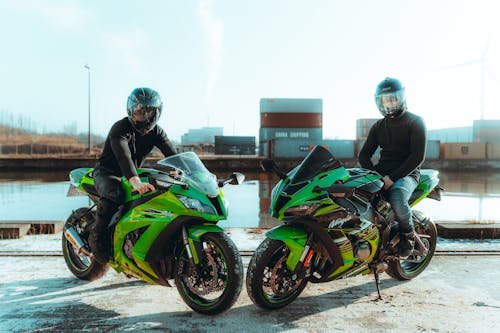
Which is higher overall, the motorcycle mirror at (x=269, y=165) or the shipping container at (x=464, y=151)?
the shipping container at (x=464, y=151)

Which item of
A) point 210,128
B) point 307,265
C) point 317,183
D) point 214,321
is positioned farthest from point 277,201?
point 210,128

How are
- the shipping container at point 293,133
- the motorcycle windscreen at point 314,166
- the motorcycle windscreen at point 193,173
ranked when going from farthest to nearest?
1. the shipping container at point 293,133
2. the motorcycle windscreen at point 314,166
3. the motorcycle windscreen at point 193,173

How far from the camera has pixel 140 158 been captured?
13.2 feet

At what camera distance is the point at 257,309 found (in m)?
3.38

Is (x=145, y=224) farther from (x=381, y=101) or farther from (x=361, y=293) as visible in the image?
(x=381, y=101)

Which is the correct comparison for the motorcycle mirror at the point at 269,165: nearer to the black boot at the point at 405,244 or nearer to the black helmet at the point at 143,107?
the black helmet at the point at 143,107

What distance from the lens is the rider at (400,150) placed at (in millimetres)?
3719

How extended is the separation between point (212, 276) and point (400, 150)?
2.13 m

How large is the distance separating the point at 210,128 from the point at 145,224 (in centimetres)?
13681

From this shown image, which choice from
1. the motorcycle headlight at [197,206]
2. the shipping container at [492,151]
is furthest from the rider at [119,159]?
the shipping container at [492,151]

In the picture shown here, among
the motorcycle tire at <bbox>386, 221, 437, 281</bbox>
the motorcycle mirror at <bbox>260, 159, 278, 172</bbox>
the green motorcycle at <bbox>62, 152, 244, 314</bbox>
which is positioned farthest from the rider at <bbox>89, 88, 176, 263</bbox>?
the motorcycle tire at <bbox>386, 221, 437, 281</bbox>

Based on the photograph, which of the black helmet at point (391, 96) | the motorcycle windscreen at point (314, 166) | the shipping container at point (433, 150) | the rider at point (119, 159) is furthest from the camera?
the shipping container at point (433, 150)

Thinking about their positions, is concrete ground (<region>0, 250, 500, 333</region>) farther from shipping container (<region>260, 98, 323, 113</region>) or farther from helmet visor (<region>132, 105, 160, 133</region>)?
shipping container (<region>260, 98, 323, 113</region>)

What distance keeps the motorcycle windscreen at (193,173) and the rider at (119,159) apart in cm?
32
